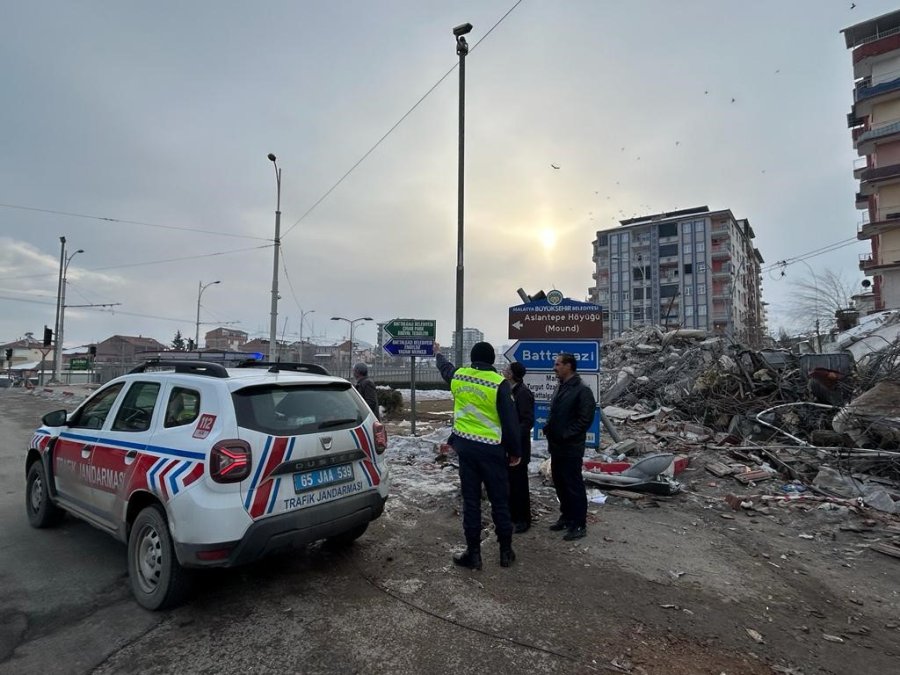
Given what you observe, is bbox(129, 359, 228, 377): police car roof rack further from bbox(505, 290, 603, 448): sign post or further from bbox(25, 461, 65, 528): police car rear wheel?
bbox(505, 290, 603, 448): sign post

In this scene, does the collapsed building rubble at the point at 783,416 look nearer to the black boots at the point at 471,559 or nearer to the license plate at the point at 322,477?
the black boots at the point at 471,559

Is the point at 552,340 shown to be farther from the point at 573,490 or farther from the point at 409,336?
the point at 409,336

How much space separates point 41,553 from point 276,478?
9.97ft

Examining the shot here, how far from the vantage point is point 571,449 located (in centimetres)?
498

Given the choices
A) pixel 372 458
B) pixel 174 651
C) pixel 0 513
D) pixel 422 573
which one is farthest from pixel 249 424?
pixel 0 513

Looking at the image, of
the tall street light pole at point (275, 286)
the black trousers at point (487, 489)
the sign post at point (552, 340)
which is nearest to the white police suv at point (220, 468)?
the black trousers at point (487, 489)

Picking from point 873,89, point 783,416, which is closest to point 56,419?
point 783,416

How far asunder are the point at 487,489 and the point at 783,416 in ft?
23.0

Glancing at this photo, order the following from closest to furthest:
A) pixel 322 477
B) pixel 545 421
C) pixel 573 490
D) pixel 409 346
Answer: pixel 322 477 → pixel 573 490 → pixel 545 421 → pixel 409 346

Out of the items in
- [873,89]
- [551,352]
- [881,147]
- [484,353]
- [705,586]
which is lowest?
[705,586]

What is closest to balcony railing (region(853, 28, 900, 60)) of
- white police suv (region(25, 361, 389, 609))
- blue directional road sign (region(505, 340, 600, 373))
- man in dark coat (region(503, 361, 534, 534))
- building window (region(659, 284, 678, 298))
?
building window (region(659, 284, 678, 298))

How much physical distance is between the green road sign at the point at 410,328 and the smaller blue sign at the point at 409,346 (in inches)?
3.6

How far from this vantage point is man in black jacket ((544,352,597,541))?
494cm

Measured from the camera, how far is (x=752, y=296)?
74.5 m
